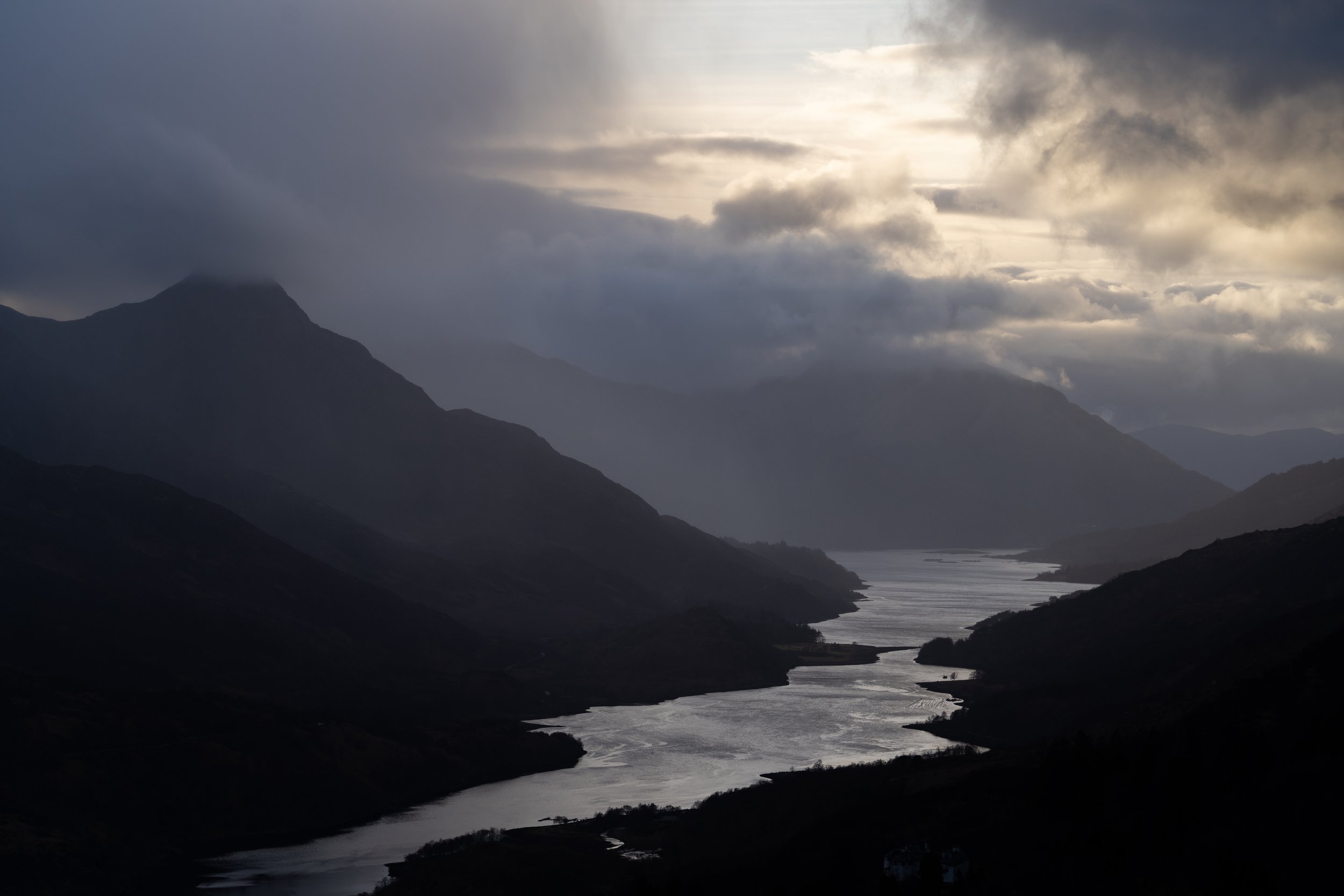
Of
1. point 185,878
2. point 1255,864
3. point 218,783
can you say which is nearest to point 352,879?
point 185,878

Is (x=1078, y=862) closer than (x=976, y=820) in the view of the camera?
Yes

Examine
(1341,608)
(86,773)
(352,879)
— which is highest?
(1341,608)

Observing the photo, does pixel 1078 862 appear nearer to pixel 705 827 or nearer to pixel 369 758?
pixel 705 827

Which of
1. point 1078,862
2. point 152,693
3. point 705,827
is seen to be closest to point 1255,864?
point 1078,862

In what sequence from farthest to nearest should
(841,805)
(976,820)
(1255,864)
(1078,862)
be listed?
Answer: (841,805)
(976,820)
(1078,862)
(1255,864)

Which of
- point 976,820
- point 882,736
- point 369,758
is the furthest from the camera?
point 882,736

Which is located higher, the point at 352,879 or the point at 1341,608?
the point at 1341,608
